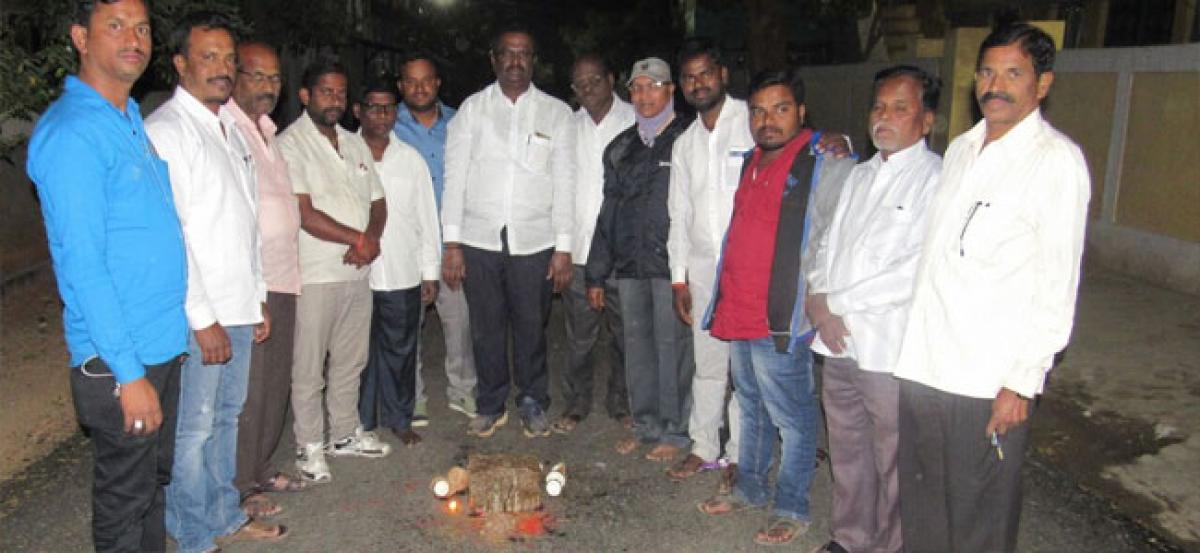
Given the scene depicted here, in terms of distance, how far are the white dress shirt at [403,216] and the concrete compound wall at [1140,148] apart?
711 centimetres

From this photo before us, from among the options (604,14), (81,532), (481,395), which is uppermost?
(604,14)

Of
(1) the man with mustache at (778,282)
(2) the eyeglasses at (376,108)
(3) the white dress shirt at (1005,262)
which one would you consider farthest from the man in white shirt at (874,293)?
(2) the eyeglasses at (376,108)

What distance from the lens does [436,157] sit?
5.51 meters

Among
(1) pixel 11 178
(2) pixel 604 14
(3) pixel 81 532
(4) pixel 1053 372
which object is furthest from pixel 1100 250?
(2) pixel 604 14

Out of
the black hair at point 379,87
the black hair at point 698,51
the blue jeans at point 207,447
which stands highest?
the black hair at point 698,51

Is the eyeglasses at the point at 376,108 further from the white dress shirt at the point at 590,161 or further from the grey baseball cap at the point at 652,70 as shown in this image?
the grey baseball cap at the point at 652,70

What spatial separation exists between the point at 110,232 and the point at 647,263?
9.01ft

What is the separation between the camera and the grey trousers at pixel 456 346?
5621 mm

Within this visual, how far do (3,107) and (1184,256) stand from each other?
9887mm

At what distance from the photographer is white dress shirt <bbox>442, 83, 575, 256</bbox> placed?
17.2 feet

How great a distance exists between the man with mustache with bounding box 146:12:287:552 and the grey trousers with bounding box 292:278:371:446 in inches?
26.3

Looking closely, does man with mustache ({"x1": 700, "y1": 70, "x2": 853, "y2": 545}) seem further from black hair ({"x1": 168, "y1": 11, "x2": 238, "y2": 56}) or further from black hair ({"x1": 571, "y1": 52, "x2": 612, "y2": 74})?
black hair ({"x1": 168, "y1": 11, "x2": 238, "y2": 56})

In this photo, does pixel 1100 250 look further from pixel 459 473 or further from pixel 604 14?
pixel 604 14

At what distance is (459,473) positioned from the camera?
456 centimetres
